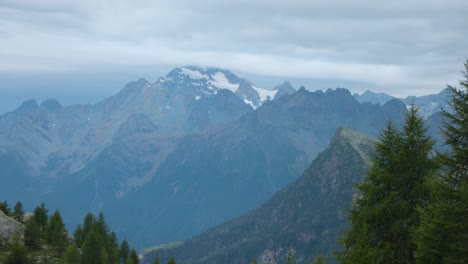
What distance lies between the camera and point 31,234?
76.5 meters

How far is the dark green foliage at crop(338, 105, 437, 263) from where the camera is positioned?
29781mm

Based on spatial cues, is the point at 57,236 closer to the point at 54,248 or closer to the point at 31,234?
the point at 54,248

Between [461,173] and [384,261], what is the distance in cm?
701

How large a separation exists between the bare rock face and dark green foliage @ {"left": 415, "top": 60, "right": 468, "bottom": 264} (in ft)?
218

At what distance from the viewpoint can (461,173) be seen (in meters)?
26.8

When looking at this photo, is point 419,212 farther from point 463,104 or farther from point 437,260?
point 463,104

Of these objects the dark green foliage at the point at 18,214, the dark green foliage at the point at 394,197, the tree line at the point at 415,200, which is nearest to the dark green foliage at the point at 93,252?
the dark green foliage at the point at 18,214

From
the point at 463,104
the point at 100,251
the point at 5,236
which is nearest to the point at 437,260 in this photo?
the point at 463,104

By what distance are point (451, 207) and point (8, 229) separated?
71113 millimetres

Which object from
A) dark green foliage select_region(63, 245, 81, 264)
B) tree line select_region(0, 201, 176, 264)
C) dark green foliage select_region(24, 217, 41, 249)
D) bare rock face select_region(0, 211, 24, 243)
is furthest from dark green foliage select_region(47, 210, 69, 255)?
dark green foliage select_region(63, 245, 81, 264)

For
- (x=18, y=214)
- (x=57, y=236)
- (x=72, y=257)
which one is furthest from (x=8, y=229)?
(x=18, y=214)

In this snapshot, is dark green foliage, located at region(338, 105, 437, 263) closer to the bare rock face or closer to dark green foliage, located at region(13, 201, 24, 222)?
the bare rock face

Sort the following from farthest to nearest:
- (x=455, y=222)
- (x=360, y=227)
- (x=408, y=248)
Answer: (x=360, y=227) → (x=408, y=248) → (x=455, y=222)

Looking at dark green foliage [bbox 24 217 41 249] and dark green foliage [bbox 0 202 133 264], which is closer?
dark green foliage [bbox 0 202 133 264]
